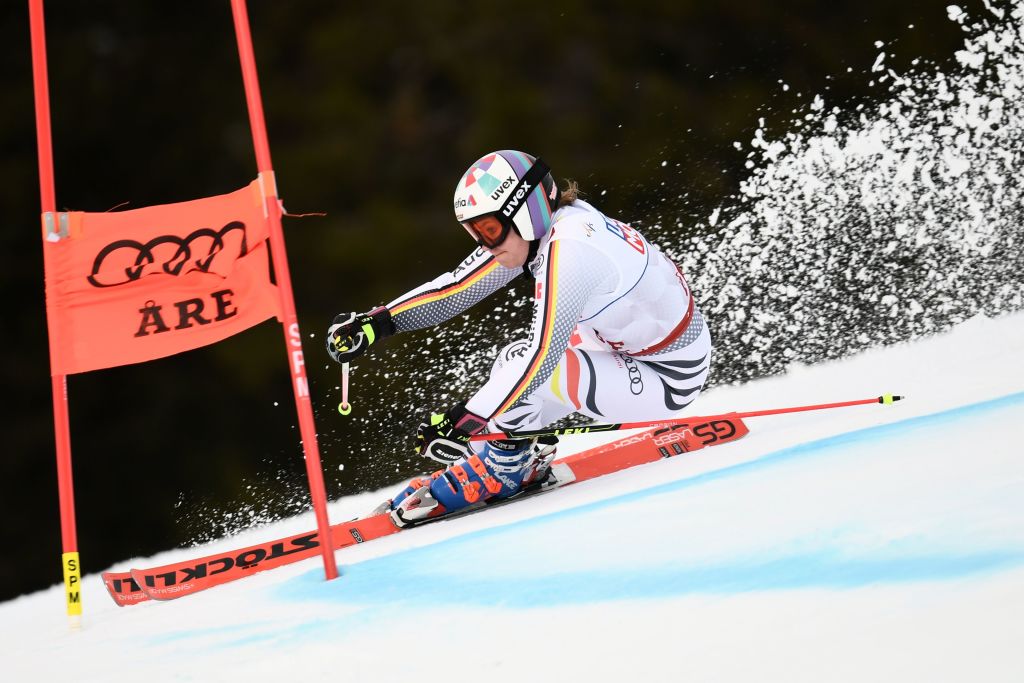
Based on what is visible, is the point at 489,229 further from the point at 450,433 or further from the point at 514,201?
the point at 450,433

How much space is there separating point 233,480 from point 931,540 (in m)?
3.75

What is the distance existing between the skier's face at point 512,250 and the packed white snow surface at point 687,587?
625mm

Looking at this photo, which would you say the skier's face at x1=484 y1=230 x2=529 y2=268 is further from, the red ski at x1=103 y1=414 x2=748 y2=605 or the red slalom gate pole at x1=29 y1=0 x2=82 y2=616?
the red slalom gate pole at x1=29 y1=0 x2=82 y2=616

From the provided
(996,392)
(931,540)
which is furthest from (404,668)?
(996,392)

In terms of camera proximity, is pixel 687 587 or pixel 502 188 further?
pixel 502 188

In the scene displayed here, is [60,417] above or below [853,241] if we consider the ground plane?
below

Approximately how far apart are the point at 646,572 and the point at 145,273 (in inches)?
55.2

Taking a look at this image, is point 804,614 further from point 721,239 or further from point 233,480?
point 233,480

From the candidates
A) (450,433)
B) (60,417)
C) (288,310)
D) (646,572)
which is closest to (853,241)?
(450,433)

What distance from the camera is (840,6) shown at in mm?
6426

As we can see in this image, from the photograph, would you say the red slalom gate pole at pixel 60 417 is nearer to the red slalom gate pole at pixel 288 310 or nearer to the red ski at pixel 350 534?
the red ski at pixel 350 534

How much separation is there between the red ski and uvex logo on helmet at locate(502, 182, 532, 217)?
83 centimetres

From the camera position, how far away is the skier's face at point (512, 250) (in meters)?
2.54

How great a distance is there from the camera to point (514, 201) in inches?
97.2
